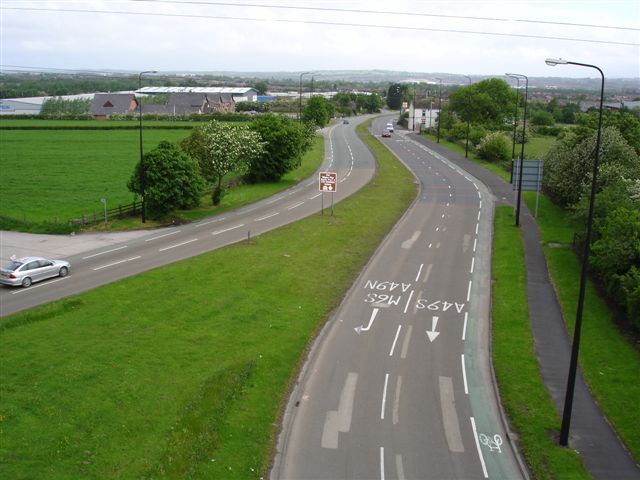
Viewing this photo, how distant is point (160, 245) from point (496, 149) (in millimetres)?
51218

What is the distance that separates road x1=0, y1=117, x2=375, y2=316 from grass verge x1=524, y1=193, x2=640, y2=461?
18067 millimetres

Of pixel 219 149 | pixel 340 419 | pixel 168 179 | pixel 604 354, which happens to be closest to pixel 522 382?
pixel 604 354

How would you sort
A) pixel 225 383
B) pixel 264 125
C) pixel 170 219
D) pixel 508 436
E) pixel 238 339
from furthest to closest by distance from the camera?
1. pixel 264 125
2. pixel 170 219
3. pixel 238 339
4. pixel 225 383
5. pixel 508 436

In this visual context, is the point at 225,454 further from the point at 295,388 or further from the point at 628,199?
the point at 628,199

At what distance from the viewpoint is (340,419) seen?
1870 centimetres

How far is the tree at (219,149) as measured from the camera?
159 feet

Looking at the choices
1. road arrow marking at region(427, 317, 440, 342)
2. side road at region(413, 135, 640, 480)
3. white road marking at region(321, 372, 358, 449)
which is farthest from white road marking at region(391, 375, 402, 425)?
side road at region(413, 135, 640, 480)

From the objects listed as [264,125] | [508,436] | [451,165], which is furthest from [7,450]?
[451,165]

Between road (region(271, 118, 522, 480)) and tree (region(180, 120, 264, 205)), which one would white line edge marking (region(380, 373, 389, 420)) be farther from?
tree (region(180, 120, 264, 205))

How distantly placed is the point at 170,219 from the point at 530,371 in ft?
96.3

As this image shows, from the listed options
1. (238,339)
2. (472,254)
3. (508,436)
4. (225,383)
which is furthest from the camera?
(472,254)

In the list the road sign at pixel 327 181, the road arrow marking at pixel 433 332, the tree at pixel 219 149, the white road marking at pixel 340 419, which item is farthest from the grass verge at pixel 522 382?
the tree at pixel 219 149

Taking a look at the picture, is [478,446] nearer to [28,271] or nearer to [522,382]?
[522,382]

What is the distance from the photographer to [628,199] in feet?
104
